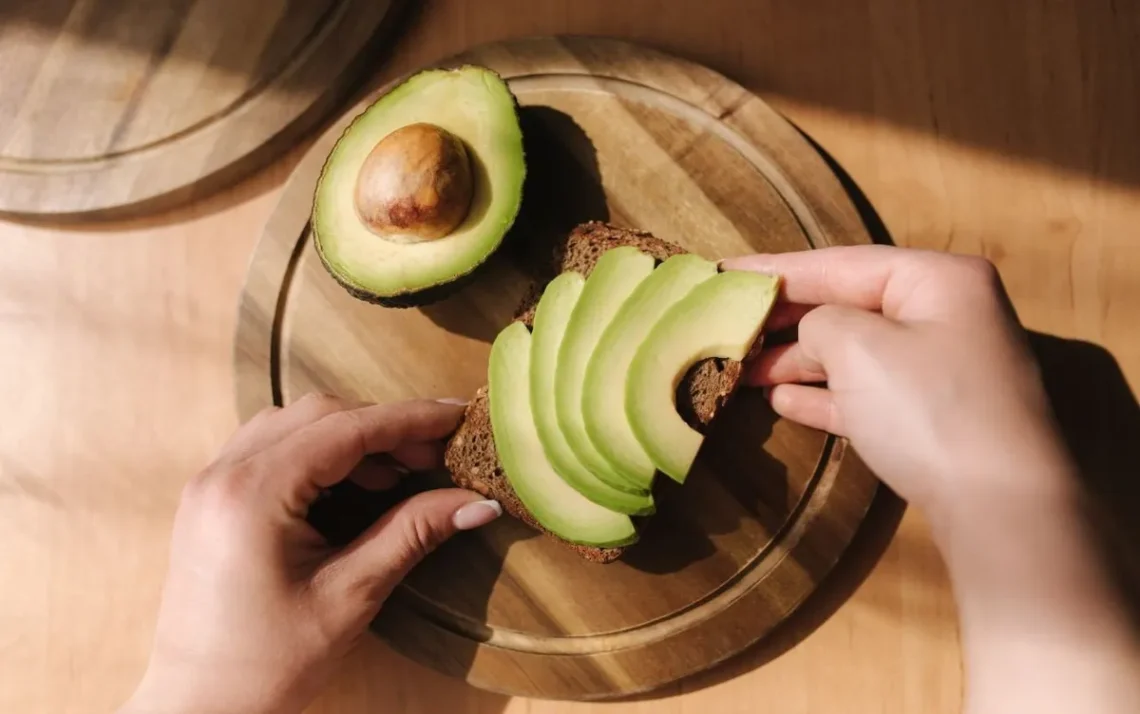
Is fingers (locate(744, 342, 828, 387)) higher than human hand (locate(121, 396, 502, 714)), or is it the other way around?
fingers (locate(744, 342, 828, 387))

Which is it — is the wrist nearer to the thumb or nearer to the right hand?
the thumb

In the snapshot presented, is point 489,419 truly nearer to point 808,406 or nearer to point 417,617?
point 417,617

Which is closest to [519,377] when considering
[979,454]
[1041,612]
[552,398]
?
[552,398]

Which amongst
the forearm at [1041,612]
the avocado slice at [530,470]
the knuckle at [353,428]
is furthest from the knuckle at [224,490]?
the forearm at [1041,612]

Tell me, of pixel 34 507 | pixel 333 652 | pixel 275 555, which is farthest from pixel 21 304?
pixel 333 652

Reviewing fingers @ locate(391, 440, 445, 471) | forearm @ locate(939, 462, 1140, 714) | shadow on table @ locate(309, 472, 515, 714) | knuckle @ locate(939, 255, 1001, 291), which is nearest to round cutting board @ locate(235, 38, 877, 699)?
shadow on table @ locate(309, 472, 515, 714)

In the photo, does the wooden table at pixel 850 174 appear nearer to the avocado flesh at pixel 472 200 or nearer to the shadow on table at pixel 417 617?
the shadow on table at pixel 417 617
